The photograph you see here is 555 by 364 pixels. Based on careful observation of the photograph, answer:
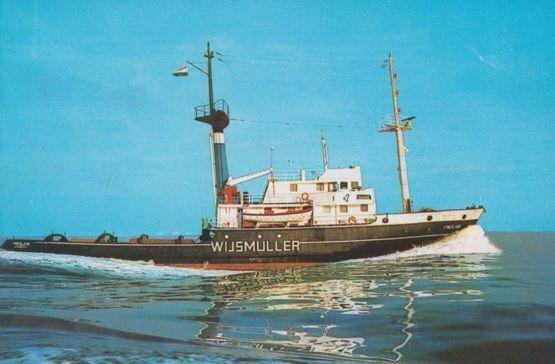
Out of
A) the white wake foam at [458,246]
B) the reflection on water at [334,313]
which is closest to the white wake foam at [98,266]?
the reflection on water at [334,313]

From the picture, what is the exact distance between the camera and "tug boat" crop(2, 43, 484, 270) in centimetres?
2586

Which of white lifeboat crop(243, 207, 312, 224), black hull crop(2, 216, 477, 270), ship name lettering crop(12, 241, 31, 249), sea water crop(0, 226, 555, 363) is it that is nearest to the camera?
sea water crop(0, 226, 555, 363)

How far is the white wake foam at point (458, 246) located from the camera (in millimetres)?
25828

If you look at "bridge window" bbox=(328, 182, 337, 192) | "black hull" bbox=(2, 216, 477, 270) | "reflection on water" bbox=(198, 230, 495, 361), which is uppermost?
"bridge window" bbox=(328, 182, 337, 192)

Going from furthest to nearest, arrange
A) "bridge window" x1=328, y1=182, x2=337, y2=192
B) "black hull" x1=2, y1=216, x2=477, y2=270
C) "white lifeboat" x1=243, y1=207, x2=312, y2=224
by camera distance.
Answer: "bridge window" x1=328, y1=182, x2=337, y2=192 → "white lifeboat" x1=243, y1=207, x2=312, y2=224 → "black hull" x1=2, y1=216, x2=477, y2=270

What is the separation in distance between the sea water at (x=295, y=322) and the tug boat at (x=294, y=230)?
10.4 metres

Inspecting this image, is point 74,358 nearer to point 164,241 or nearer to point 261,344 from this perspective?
point 261,344

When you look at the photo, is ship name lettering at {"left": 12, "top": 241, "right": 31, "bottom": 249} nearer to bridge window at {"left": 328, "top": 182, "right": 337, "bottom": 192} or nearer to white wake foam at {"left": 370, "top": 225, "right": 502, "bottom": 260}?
bridge window at {"left": 328, "top": 182, "right": 337, "bottom": 192}

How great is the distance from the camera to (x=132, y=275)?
2091cm

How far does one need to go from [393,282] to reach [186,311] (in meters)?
7.43

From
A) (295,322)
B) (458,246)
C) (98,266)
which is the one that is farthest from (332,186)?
(295,322)

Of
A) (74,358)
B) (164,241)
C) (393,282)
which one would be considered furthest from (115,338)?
(164,241)

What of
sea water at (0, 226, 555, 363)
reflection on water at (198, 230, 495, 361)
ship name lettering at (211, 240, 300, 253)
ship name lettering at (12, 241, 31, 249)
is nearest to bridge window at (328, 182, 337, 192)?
ship name lettering at (211, 240, 300, 253)

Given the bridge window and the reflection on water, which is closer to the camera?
the reflection on water
